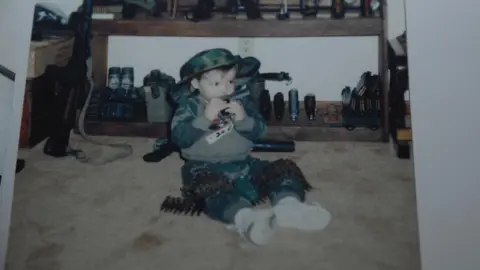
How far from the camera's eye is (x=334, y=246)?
534 millimetres

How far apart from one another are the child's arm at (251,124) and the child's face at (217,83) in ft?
0.10

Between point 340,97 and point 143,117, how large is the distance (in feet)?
0.94

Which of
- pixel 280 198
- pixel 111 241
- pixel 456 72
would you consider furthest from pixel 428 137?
pixel 111 241

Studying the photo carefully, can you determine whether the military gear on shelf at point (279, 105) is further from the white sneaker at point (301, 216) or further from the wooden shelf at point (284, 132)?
the white sneaker at point (301, 216)

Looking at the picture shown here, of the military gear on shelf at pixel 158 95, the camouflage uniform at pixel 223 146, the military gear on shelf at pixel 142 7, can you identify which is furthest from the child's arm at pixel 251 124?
the military gear on shelf at pixel 142 7

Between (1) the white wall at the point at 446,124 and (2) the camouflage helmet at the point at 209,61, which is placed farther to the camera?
(2) the camouflage helmet at the point at 209,61

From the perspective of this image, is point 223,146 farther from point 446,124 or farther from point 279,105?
point 446,124

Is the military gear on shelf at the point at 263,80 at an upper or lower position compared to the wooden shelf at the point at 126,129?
upper

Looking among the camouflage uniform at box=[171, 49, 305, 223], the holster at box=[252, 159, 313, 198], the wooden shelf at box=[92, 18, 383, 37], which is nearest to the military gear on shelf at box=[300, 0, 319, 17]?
the wooden shelf at box=[92, 18, 383, 37]

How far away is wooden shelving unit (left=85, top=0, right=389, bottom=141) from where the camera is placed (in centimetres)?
66

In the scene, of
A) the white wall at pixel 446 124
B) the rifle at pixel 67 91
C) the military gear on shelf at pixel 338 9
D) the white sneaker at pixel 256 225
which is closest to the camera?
the white wall at pixel 446 124

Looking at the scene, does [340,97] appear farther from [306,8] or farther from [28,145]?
[28,145]

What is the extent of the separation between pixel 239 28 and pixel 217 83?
9 centimetres

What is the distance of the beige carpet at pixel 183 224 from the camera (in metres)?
0.51
